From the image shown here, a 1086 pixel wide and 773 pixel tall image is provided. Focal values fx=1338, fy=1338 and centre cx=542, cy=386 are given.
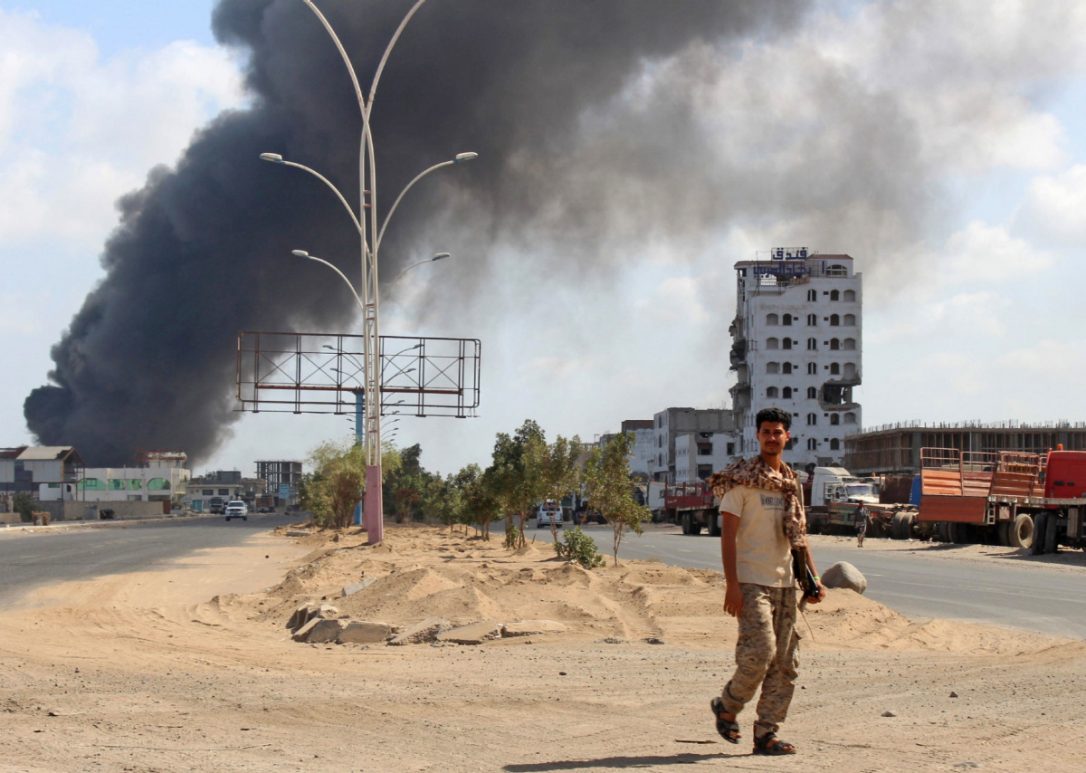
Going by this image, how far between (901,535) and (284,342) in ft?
78.8

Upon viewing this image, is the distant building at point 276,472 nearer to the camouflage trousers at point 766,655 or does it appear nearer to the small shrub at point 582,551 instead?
the small shrub at point 582,551

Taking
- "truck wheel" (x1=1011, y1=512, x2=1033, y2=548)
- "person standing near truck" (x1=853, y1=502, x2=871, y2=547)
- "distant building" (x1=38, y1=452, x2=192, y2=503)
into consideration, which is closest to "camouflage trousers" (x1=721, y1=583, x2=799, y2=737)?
"truck wheel" (x1=1011, y1=512, x2=1033, y2=548)

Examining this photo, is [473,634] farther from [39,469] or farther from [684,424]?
[684,424]

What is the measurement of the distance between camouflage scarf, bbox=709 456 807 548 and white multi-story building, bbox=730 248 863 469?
110352 millimetres

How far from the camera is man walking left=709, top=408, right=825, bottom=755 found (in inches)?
270

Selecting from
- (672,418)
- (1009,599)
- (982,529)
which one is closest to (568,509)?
(672,418)

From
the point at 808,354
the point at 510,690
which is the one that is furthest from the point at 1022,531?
the point at 808,354

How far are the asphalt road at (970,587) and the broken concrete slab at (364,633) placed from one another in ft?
22.4

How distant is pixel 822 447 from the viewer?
118 meters

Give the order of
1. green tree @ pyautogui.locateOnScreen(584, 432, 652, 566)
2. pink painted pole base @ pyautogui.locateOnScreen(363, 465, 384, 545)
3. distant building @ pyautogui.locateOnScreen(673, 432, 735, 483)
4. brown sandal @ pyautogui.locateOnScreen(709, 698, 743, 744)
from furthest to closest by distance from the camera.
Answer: distant building @ pyautogui.locateOnScreen(673, 432, 735, 483), pink painted pole base @ pyautogui.locateOnScreen(363, 465, 384, 545), green tree @ pyautogui.locateOnScreen(584, 432, 652, 566), brown sandal @ pyautogui.locateOnScreen(709, 698, 743, 744)

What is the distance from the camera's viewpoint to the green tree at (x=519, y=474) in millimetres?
33281

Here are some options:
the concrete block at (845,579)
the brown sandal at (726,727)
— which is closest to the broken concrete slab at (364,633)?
the brown sandal at (726,727)

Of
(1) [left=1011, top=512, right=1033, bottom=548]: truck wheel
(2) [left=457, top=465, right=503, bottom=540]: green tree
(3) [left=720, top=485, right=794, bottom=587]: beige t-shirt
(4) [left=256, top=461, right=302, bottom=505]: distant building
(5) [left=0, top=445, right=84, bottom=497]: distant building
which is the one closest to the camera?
(3) [left=720, top=485, right=794, bottom=587]: beige t-shirt

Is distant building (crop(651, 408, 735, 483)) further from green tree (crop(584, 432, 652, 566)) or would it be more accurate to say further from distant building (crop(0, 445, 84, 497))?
green tree (crop(584, 432, 652, 566))
